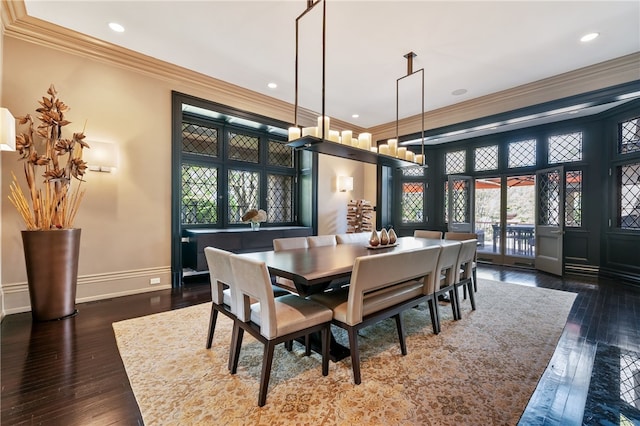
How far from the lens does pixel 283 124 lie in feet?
17.6

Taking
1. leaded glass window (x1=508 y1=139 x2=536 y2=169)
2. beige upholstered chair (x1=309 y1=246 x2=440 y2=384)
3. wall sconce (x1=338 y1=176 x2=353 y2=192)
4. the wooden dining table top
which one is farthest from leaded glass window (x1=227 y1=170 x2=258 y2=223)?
leaded glass window (x1=508 y1=139 x2=536 y2=169)

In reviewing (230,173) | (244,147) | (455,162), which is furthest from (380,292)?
(455,162)

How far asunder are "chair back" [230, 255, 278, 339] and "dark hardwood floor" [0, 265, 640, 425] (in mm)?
835

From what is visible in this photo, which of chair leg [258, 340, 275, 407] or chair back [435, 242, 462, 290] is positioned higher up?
chair back [435, 242, 462, 290]

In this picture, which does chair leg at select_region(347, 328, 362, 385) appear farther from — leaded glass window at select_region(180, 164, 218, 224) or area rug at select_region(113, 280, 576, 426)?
leaded glass window at select_region(180, 164, 218, 224)

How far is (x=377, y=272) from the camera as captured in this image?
1966 mm

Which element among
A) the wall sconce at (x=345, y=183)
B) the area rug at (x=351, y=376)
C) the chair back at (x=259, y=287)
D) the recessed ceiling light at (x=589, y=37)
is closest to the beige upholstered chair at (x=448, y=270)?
the area rug at (x=351, y=376)

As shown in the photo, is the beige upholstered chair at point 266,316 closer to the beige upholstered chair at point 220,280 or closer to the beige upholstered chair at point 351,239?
the beige upholstered chair at point 220,280

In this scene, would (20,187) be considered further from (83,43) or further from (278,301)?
(278,301)

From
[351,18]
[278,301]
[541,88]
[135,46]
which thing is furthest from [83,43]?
[541,88]

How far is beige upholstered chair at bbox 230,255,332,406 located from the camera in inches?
65.9

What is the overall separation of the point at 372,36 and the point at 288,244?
2563 mm

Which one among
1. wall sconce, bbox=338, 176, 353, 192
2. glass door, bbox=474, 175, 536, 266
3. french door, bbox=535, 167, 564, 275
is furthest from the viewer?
wall sconce, bbox=338, 176, 353, 192

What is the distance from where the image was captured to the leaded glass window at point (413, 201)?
7429 mm
